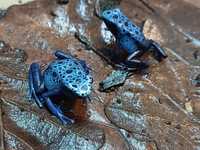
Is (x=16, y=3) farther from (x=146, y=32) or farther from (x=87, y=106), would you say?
(x=87, y=106)

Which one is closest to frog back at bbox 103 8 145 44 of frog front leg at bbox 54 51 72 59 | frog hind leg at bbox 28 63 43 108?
frog front leg at bbox 54 51 72 59

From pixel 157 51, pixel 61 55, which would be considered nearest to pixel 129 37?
pixel 157 51

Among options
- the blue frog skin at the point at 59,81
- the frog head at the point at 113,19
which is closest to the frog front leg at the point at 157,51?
the frog head at the point at 113,19

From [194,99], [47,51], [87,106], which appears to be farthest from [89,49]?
[194,99]

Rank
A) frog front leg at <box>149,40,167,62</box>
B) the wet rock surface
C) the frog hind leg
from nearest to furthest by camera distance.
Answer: the wet rock surface → the frog hind leg → frog front leg at <box>149,40,167,62</box>

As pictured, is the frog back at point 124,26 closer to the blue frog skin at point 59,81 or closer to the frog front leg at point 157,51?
the frog front leg at point 157,51

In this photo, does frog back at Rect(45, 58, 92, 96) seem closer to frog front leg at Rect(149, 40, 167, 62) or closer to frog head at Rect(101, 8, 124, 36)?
frog head at Rect(101, 8, 124, 36)
